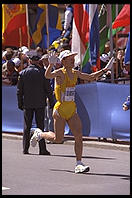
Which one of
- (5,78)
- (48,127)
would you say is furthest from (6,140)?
(5,78)

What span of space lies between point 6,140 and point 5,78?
2.69 metres

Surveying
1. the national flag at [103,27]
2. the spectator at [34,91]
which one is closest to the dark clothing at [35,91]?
the spectator at [34,91]

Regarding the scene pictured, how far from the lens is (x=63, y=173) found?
10547mm

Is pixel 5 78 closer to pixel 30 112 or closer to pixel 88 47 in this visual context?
pixel 88 47

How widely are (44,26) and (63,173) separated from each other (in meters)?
12.4

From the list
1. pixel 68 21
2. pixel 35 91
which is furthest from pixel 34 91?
Result: pixel 68 21

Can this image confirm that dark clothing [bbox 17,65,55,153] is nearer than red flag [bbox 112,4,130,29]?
Yes

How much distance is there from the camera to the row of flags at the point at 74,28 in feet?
52.5

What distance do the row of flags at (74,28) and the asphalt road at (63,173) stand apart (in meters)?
2.80

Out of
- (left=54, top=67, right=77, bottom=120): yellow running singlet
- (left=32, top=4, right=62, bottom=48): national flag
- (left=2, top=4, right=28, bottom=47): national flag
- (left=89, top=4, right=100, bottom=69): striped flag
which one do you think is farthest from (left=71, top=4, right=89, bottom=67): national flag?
(left=54, top=67, right=77, bottom=120): yellow running singlet

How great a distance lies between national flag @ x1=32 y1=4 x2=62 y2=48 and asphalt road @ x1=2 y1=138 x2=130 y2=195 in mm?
7750

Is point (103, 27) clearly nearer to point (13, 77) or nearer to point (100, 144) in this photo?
point (13, 77)

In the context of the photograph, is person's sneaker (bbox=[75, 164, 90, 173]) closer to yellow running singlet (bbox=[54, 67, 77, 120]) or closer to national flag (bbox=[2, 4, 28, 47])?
yellow running singlet (bbox=[54, 67, 77, 120])

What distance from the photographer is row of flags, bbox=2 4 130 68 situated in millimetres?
16000
